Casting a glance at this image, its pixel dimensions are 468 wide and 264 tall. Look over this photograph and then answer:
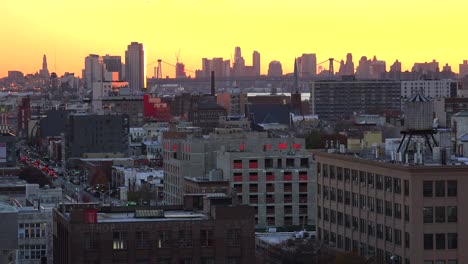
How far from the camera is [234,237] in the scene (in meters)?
48.8

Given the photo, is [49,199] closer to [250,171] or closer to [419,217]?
[250,171]

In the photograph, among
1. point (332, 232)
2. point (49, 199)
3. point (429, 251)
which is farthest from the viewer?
point (49, 199)

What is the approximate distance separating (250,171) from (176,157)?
11840mm

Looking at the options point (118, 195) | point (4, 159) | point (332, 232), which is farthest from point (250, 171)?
point (4, 159)

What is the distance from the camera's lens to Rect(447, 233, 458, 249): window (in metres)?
48.2

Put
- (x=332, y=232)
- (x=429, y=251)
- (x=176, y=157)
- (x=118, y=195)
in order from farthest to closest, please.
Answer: (x=118, y=195) < (x=176, y=157) < (x=332, y=232) < (x=429, y=251)

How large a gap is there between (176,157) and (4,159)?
38376 millimetres

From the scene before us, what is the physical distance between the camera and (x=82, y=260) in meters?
48.1

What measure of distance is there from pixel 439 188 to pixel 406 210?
1185 millimetres

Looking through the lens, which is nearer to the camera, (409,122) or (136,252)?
(136,252)

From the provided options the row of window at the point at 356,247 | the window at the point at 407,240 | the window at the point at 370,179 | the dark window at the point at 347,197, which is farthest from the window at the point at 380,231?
the dark window at the point at 347,197

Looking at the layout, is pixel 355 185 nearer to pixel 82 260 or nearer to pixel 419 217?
pixel 419 217

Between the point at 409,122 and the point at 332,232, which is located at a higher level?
the point at 409,122

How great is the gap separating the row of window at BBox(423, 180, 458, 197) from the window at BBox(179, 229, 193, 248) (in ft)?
23.3
